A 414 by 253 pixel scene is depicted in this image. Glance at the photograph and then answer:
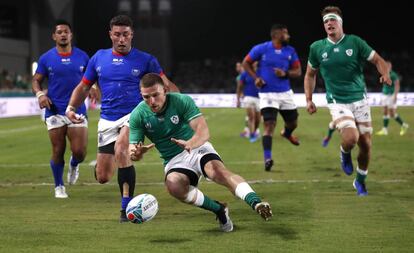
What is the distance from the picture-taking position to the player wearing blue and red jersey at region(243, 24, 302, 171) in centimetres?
1416

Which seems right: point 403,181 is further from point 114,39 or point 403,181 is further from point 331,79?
point 114,39

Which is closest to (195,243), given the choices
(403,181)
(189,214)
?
(189,214)

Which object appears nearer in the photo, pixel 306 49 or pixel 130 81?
pixel 130 81

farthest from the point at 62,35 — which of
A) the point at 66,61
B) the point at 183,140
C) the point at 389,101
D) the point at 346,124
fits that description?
the point at 389,101

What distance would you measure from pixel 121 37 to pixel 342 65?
10.8 feet

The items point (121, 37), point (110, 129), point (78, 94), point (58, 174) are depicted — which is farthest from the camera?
point (58, 174)

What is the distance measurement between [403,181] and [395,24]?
53.1m

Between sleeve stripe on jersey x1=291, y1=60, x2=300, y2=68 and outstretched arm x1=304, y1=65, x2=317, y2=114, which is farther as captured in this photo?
sleeve stripe on jersey x1=291, y1=60, x2=300, y2=68

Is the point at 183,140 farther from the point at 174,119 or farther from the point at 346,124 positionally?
the point at 346,124

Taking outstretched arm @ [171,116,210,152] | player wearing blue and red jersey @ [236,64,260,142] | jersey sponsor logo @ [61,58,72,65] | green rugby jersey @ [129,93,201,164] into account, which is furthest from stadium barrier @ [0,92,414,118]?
outstretched arm @ [171,116,210,152]

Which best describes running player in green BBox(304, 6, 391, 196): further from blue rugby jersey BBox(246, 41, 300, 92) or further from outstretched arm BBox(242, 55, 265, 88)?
blue rugby jersey BBox(246, 41, 300, 92)

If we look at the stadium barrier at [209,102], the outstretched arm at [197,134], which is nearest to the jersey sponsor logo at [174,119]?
the outstretched arm at [197,134]

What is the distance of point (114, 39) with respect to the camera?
29.0ft

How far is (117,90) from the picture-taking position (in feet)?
29.4
